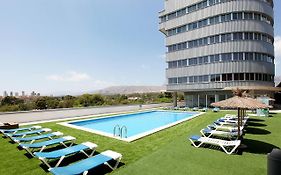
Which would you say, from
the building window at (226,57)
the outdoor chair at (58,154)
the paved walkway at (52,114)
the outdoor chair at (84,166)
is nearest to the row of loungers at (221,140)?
the outdoor chair at (84,166)

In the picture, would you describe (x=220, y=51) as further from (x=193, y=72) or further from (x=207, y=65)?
(x=193, y=72)

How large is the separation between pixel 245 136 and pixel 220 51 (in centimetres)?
2158

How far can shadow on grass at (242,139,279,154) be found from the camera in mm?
8927

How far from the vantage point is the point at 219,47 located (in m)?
30.8

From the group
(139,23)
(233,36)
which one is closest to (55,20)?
(139,23)

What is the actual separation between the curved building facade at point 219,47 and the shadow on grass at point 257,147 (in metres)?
21.1

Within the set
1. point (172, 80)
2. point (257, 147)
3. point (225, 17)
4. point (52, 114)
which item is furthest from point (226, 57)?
point (52, 114)

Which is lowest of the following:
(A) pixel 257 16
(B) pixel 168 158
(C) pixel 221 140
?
(B) pixel 168 158

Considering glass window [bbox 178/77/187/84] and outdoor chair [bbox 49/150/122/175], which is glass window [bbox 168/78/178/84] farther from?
outdoor chair [bbox 49/150/122/175]

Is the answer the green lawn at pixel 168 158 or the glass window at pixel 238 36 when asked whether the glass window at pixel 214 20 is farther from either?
the green lawn at pixel 168 158

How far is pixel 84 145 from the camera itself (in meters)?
8.49

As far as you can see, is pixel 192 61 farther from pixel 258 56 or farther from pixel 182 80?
pixel 258 56

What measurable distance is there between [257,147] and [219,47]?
79.2 ft

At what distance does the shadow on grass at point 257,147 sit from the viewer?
8.93m
